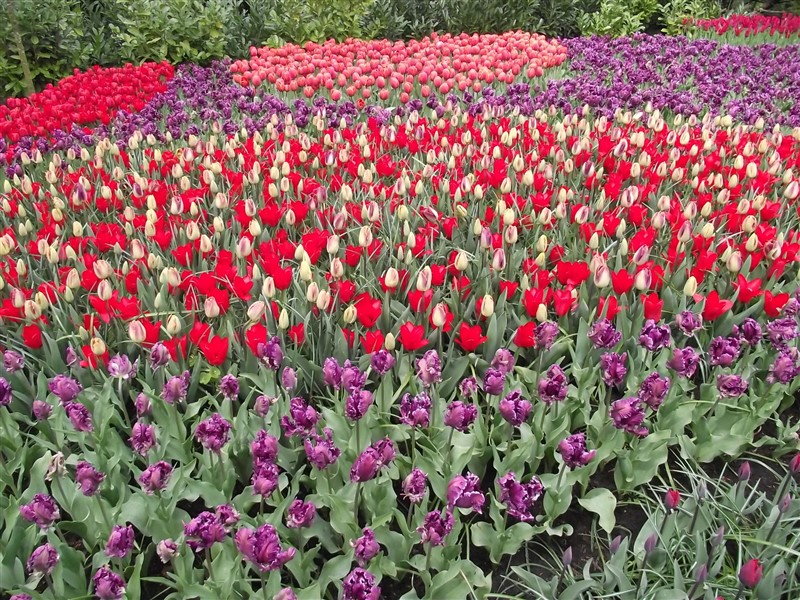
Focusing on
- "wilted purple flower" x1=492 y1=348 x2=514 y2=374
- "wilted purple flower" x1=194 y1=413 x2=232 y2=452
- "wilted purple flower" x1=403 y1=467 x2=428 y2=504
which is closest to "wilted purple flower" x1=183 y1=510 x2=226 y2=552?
"wilted purple flower" x1=194 y1=413 x2=232 y2=452

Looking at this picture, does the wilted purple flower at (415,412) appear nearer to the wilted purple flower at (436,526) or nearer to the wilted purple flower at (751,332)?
the wilted purple flower at (436,526)

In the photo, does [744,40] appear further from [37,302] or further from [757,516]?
[37,302]

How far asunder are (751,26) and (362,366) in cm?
1121

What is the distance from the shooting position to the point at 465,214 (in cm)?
332

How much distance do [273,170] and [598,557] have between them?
2.69 metres

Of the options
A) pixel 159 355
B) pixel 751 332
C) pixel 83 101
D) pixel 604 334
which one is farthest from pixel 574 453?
pixel 83 101

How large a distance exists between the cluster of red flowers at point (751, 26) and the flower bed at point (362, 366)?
309 inches

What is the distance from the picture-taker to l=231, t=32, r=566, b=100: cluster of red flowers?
21.8 ft

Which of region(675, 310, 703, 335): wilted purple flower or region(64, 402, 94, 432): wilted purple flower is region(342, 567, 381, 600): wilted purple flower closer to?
region(64, 402, 94, 432): wilted purple flower

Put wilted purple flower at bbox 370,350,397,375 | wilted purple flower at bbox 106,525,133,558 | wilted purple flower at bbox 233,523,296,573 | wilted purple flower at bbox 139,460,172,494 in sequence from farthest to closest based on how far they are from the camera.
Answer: wilted purple flower at bbox 370,350,397,375 < wilted purple flower at bbox 139,460,172,494 < wilted purple flower at bbox 106,525,133,558 < wilted purple flower at bbox 233,523,296,573

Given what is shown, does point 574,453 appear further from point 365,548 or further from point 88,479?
point 88,479

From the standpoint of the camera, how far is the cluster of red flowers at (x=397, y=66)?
21.8 ft

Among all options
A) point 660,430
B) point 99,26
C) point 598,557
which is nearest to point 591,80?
point 660,430

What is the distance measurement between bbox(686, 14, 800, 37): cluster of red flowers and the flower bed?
309 inches
